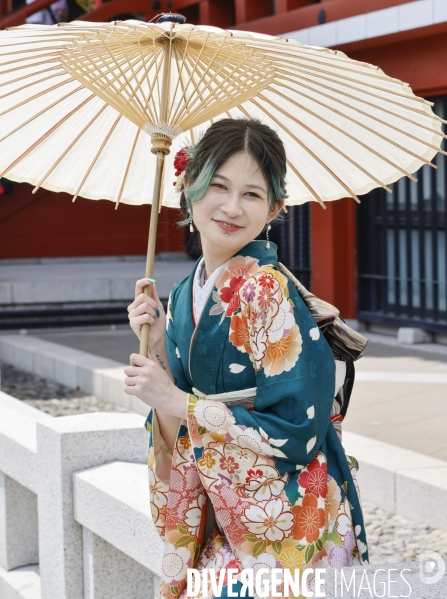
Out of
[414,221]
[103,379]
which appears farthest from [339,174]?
[414,221]

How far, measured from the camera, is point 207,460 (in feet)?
6.77

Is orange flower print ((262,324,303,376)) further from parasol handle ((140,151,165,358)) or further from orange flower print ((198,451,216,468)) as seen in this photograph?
parasol handle ((140,151,165,358))

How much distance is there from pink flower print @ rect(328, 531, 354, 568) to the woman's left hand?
1.50 ft

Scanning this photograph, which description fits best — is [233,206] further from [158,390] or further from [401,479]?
[401,479]

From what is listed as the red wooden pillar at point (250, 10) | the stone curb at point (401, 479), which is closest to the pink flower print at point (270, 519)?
the stone curb at point (401, 479)

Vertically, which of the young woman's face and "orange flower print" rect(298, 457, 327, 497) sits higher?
the young woman's face

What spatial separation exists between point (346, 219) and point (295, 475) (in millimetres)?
8136

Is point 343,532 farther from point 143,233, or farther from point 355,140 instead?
point 143,233

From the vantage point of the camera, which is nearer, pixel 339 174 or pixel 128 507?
pixel 339 174

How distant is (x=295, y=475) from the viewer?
2.04 m

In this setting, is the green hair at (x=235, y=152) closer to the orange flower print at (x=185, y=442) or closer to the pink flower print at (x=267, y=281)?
the pink flower print at (x=267, y=281)

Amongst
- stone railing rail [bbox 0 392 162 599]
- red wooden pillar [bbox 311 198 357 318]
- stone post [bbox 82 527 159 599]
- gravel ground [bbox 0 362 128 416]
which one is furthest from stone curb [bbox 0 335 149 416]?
stone post [bbox 82 527 159 599]

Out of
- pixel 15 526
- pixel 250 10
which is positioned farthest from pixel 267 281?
pixel 250 10

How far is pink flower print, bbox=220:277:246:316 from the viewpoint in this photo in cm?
207
